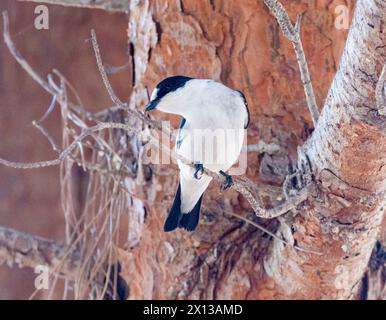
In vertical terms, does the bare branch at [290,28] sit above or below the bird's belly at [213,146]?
above

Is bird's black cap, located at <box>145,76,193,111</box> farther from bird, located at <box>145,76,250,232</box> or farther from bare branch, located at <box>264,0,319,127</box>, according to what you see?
bare branch, located at <box>264,0,319,127</box>

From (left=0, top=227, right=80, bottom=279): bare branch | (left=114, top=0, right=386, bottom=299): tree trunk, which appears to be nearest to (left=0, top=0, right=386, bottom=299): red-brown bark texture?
(left=114, top=0, right=386, bottom=299): tree trunk

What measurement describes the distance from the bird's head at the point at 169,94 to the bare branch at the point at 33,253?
0.41m

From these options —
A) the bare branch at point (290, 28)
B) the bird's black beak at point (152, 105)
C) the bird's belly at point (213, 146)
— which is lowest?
the bird's belly at point (213, 146)

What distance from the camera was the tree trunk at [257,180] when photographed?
1.12m

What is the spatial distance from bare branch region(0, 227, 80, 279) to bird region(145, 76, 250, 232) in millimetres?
368

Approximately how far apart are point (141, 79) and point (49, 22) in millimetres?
692

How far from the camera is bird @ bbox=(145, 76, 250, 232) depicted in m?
1.13

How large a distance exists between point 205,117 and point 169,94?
0.06 meters

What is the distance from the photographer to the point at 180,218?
121 cm

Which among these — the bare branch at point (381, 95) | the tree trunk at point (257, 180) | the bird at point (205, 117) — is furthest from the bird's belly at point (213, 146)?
the bare branch at point (381, 95)

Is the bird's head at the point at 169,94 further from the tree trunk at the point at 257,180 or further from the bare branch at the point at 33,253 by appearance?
the bare branch at the point at 33,253

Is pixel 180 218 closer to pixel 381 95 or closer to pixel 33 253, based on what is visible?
pixel 33 253

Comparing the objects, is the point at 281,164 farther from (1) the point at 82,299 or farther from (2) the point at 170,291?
(1) the point at 82,299
